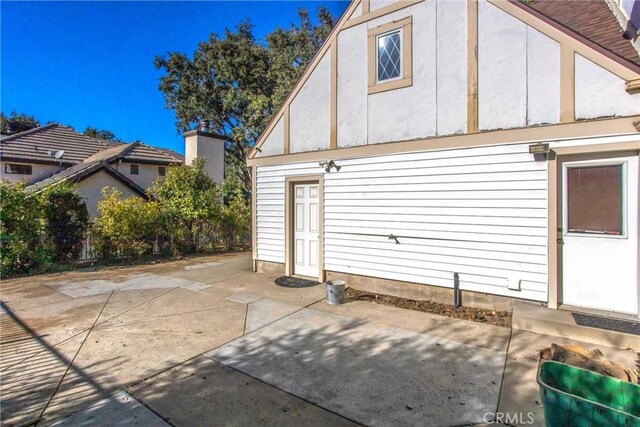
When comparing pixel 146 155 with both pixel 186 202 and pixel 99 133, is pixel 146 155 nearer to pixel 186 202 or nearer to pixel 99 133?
pixel 186 202

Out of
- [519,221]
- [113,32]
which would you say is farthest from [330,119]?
[113,32]

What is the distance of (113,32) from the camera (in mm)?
11836

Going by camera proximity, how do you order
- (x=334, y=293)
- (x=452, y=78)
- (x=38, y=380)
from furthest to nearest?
1. (x=334, y=293)
2. (x=452, y=78)
3. (x=38, y=380)

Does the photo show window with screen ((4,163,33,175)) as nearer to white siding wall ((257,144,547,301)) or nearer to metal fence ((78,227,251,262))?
metal fence ((78,227,251,262))

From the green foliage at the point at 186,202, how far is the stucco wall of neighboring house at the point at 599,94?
9.88 metres

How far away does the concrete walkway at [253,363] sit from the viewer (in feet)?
8.91

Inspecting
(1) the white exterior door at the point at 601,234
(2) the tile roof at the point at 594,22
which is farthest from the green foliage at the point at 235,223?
(2) the tile roof at the point at 594,22

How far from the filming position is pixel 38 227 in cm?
817

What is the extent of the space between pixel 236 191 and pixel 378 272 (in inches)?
488

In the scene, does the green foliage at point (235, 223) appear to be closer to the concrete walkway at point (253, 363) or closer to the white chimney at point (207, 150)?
the white chimney at point (207, 150)

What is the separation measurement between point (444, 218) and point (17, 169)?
62.0 feet

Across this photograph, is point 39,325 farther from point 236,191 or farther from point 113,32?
point 236,191

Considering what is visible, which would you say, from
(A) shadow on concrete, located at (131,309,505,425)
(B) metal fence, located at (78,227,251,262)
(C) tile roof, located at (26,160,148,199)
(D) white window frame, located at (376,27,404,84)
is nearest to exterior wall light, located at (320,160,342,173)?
(D) white window frame, located at (376,27,404,84)

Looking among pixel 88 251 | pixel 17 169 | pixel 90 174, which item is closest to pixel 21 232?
pixel 88 251
